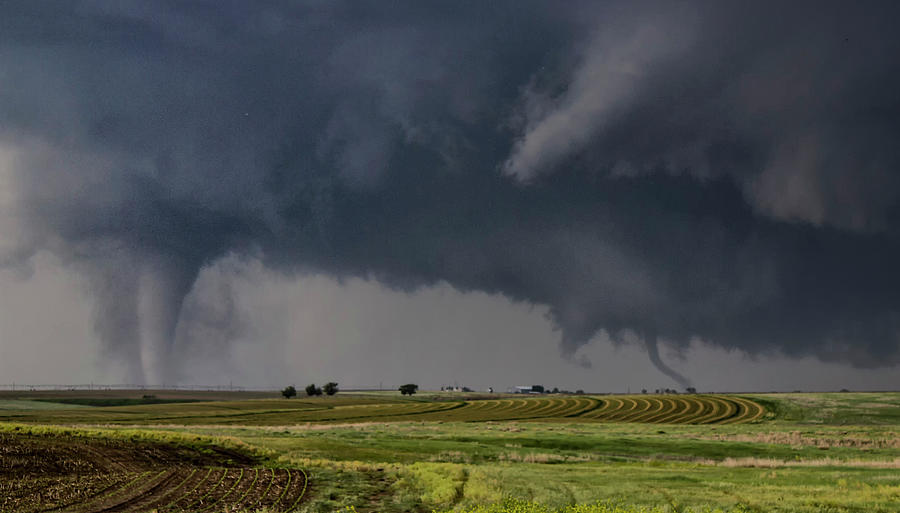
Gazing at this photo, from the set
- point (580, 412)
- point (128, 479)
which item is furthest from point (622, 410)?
point (128, 479)

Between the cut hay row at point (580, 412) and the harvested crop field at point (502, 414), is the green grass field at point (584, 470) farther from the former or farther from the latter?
the harvested crop field at point (502, 414)

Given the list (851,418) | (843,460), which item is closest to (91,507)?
(843,460)

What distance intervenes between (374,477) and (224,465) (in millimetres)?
13587

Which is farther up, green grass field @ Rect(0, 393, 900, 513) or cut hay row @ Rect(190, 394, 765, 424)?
green grass field @ Rect(0, 393, 900, 513)

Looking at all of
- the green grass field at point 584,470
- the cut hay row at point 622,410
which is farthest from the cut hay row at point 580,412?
the green grass field at point 584,470

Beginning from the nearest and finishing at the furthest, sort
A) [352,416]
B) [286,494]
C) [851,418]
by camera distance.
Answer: [286,494], [851,418], [352,416]

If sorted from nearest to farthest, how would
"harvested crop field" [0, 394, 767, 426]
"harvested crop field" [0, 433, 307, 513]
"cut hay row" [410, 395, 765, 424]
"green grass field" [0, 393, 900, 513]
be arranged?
1. "green grass field" [0, 393, 900, 513]
2. "harvested crop field" [0, 433, 307, 513]
3. "harvested crop field" [0, 394, 767, 426]
4. "cut hay row" [410, 395, 765, 424]

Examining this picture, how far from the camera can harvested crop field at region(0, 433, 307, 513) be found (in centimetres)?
3047

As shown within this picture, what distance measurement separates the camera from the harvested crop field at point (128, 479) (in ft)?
100.0

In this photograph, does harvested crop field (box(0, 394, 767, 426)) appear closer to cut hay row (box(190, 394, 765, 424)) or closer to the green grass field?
cut hay row (box(190, 394, 765, 424))

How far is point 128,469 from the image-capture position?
40969 millimetres

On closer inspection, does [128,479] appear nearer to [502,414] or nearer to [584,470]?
[584,470]

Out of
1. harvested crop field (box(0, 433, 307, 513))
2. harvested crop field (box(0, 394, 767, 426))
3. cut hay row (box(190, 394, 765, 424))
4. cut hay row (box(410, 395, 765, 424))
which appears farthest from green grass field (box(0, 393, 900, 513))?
harvested crop field (box(0, 394, 767, 426))

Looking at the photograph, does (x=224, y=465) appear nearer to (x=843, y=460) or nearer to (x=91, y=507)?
(x=91, y=507)
